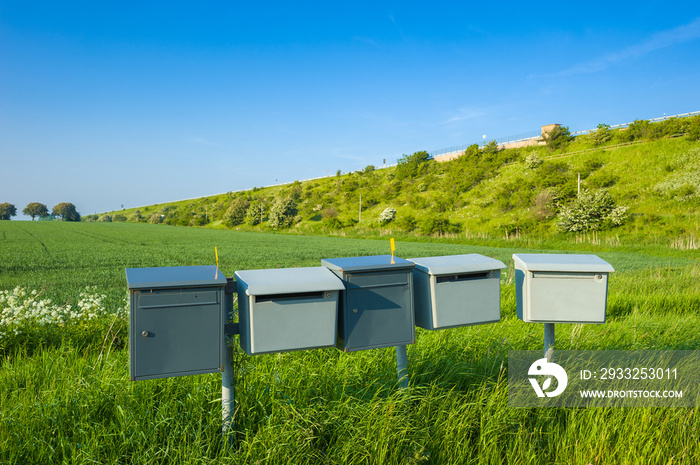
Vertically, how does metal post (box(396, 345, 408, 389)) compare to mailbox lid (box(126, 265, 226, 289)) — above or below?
below

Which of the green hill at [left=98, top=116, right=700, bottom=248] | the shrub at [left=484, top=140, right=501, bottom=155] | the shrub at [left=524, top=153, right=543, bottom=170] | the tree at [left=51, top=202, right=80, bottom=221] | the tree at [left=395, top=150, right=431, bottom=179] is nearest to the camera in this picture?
the green hill at [left=98, top=116, right=700, bottom=248]

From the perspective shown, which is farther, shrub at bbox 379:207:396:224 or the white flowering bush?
shrub at bbox 379:207:396:224

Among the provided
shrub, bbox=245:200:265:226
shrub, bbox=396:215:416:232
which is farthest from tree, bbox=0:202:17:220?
shrub, bbox=396:215:416:232

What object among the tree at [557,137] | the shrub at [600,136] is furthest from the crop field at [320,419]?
the tree at [557,137]


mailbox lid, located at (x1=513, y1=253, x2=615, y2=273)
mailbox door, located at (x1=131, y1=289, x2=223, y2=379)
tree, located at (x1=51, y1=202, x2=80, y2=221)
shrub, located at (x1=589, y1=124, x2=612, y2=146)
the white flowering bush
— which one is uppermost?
shrub, located at (x1=589, y1=124, x2=612, y2=146)

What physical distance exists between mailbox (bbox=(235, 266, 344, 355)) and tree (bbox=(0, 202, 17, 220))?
141m

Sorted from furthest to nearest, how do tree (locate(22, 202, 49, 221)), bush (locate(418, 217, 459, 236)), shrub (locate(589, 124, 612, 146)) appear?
tree (locate(22, 202, 49, 221)) < shrub (locate(589, 124, 612, 146)) < bush (locate(418, 217, 459, 236))

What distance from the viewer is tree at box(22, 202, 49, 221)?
122m

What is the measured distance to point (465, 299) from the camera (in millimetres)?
3012

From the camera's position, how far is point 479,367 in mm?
3799

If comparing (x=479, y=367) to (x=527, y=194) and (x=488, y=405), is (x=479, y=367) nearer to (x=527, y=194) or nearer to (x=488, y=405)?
(x=488, y=405)

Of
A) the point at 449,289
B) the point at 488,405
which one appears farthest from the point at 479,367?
the point at 449,289

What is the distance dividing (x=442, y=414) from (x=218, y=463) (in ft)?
4.87

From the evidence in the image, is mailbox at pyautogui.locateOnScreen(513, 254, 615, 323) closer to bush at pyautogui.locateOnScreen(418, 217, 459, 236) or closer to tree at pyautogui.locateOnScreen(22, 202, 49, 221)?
bush at pyautogui.locateOnScreen(418, 217, 459, 236)
